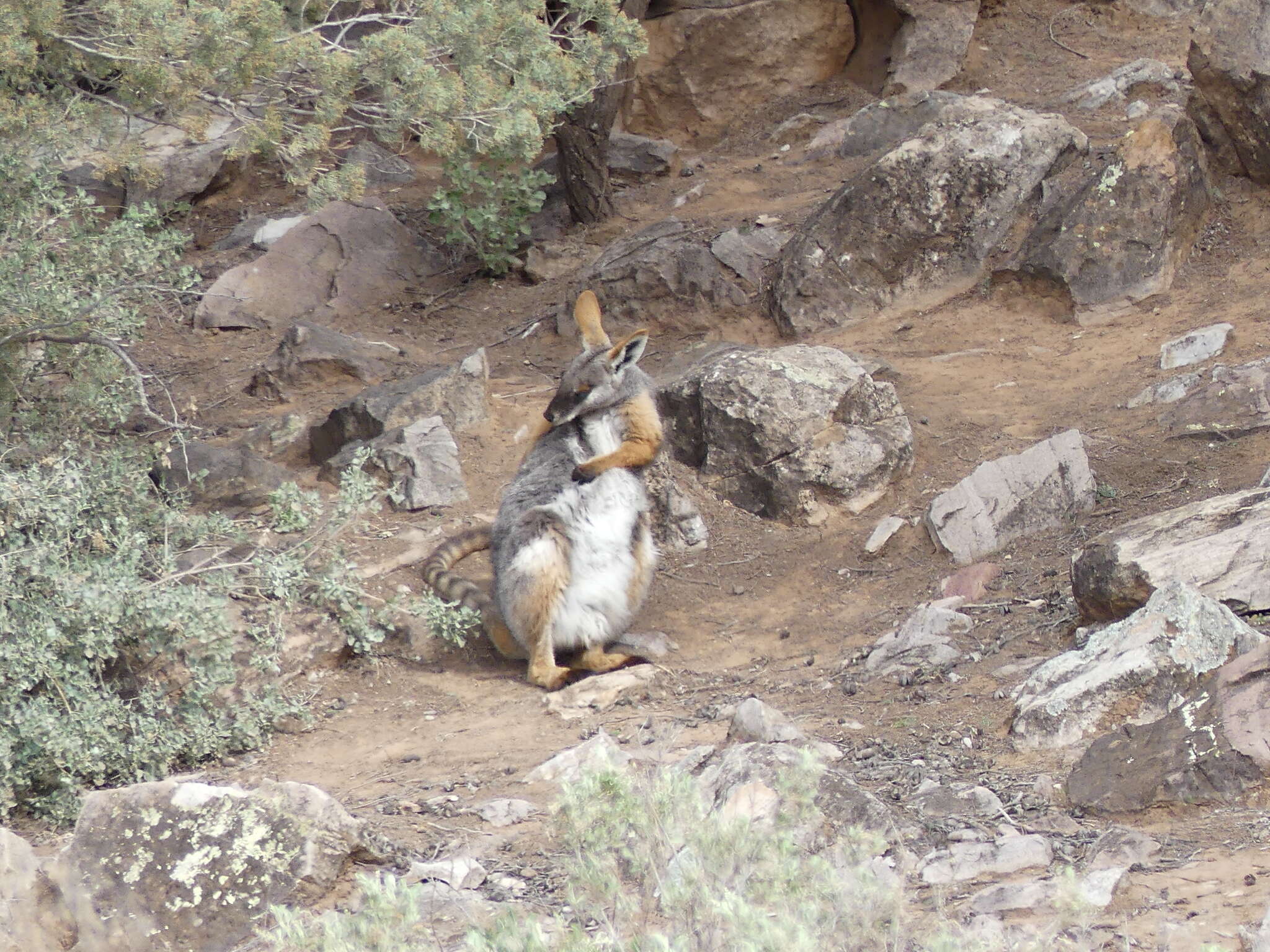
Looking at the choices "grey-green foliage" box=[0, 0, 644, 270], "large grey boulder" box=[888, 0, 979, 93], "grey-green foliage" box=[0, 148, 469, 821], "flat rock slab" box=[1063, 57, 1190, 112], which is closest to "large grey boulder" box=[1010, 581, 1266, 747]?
"grey-green foliage" box=[0, 148, 469, 821]

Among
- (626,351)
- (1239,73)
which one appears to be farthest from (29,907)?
(1239,73)

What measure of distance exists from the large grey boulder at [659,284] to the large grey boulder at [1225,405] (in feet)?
14.6

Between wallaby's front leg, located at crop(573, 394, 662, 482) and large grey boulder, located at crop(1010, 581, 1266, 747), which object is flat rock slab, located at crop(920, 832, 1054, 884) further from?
wallaby's front leg, located at crop(573, 394, 662, 482)

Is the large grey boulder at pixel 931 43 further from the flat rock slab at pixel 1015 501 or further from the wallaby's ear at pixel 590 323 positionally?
the wallaby's ear at pixel 590 323

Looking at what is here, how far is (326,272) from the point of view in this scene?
13414 mm

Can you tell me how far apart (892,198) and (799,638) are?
18.0ft

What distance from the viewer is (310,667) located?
24.0ft

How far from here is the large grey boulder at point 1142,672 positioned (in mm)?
5039

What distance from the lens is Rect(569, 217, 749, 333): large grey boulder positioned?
1205 cm

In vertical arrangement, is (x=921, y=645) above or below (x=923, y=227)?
below

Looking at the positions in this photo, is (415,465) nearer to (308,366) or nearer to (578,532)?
(578,532)

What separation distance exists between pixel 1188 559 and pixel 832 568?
276 cm

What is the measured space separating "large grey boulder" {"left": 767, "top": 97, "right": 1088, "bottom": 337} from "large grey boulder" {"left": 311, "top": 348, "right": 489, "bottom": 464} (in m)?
3.11

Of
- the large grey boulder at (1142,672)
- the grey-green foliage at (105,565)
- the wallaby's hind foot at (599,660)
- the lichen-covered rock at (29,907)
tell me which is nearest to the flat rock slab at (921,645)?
the large grey boulder at (1142,672)
